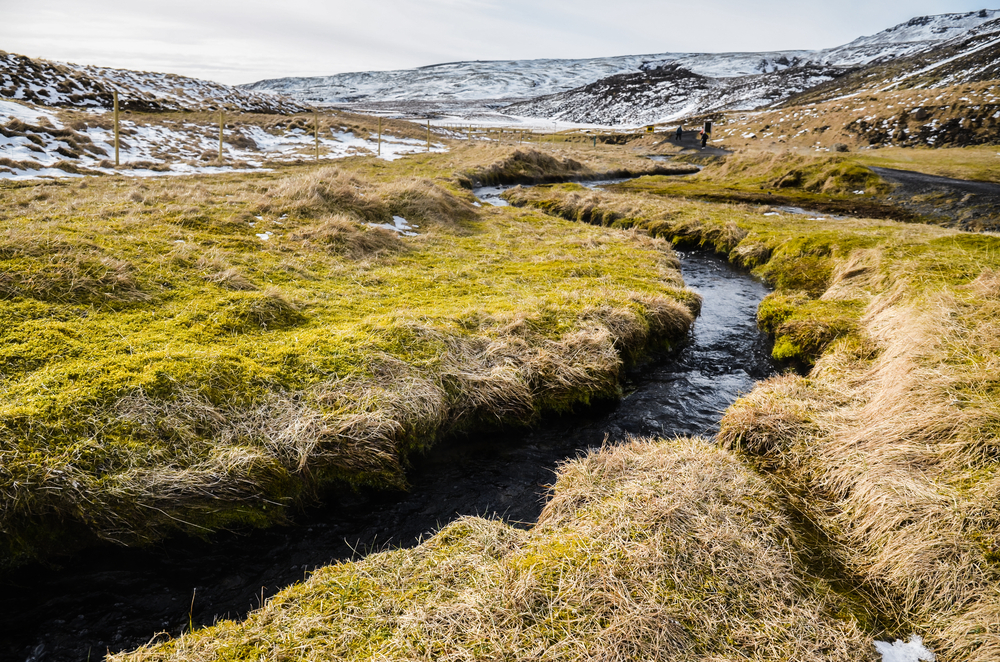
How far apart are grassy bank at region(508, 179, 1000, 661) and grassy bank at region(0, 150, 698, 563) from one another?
333cm

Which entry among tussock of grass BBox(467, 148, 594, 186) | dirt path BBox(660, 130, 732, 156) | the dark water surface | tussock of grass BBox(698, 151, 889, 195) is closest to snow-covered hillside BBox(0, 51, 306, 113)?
tussock of grass BBox(467, 148, 594, 186)

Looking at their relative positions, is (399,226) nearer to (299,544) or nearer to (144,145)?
(299,544)

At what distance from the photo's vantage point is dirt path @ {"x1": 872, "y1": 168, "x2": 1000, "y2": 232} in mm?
26844

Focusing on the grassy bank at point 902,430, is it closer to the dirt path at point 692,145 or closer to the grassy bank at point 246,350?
the grassy bank at point 246,350

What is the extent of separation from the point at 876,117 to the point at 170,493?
84891 mm

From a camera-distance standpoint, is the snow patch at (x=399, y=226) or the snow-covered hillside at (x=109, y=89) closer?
the snow patch at (x=399, y=226)

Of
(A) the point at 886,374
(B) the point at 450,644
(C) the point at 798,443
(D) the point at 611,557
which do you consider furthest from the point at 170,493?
(A) the point at 886,374

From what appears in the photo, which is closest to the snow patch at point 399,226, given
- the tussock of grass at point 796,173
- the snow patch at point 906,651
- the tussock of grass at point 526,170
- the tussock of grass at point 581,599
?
the tussock of grass at point 581,599

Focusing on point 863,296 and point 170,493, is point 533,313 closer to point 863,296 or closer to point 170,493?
point 170,493

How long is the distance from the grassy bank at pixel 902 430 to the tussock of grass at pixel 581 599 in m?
0.89

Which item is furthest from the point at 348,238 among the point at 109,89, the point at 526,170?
the point at 109,89

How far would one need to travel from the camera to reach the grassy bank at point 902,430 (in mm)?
5059

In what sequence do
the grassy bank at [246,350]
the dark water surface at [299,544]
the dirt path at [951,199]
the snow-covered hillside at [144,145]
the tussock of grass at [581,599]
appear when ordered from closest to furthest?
1. the tussock of grass at [581,599]
2. the dark water surface at [299,544]
3. the grassy bank at [246,350]
4. the snow-covered hillside at [144,145]
5. the dirt path at [951,199]

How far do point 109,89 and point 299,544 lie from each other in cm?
6608
